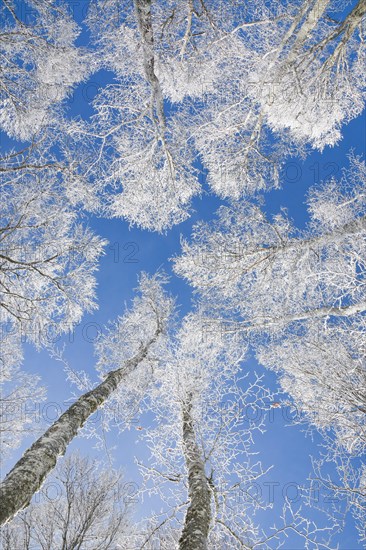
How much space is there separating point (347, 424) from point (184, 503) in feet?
9.75

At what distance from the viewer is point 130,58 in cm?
589

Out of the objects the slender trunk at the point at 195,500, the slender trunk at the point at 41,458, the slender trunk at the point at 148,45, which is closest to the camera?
the slender trunk at the point at 41,458

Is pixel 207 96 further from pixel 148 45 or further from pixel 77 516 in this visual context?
pixel 77 516

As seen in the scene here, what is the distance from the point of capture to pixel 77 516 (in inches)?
282

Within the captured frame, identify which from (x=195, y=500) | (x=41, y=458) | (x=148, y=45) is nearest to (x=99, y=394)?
(x=41, y=458)

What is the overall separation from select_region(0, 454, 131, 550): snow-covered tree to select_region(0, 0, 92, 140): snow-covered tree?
22.9 feet

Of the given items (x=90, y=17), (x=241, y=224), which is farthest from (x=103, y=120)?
(x=241, y=224)

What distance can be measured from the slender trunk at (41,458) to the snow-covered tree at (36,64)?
14.2 ft

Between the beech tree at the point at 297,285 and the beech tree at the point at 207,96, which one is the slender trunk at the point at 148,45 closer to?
the beech tree at the point at 207,96

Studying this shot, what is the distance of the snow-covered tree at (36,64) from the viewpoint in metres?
4.94

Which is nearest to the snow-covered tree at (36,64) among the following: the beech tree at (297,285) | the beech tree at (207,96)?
the beech tree at (207,96)

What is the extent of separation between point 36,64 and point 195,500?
6.94 meters

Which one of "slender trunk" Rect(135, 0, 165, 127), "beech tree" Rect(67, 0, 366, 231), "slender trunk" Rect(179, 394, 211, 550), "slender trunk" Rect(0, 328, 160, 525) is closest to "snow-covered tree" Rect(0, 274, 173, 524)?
"slender trunk" Rect(0, 328, 160, 525)

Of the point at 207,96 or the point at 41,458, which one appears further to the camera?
the point at 207,96
